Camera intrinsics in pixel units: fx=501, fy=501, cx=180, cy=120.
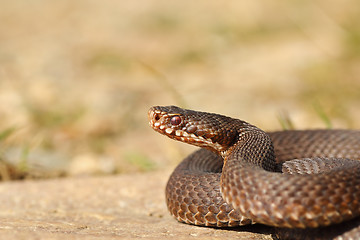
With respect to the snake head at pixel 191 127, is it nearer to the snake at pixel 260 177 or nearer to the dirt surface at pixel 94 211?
the snake at pixel 260 177

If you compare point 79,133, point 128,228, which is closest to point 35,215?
point 128,228

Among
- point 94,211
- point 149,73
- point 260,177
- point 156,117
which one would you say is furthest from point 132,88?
point 260,177

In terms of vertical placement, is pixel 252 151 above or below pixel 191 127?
below

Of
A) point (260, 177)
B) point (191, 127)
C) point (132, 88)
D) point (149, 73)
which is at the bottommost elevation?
point (260, 177)

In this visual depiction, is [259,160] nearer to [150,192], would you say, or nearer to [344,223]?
[344,223]

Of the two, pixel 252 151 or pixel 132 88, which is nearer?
pixel 252 151

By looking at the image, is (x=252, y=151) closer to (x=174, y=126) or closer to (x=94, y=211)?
(x=174, y=126)

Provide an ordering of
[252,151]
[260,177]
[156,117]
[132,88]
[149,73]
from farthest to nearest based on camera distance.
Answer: [149,73] < [132,88] < [156,117] < [252,151] < [260,177]

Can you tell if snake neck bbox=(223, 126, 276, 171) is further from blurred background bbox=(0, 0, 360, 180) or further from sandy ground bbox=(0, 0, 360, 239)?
blurred background bbox=(0, 0, 360, 180)
